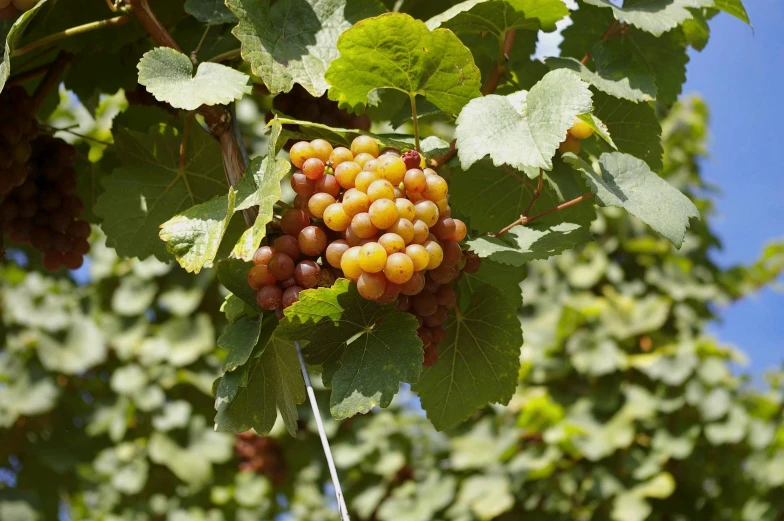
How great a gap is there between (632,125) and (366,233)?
0.39m

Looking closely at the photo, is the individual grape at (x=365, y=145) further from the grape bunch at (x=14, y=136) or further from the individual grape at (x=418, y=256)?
the grape bunch at (x=14, y=136)

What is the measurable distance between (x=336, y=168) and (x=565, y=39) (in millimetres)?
483

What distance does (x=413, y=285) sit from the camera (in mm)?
595

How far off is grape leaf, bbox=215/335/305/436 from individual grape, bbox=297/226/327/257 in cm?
9

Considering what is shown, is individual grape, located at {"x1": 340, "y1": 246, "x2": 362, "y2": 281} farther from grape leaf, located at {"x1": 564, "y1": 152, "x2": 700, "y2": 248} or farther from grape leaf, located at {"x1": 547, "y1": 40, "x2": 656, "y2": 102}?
grape leaf, located at {"x1": 547, "y1": 40, "x2": 656, "y2": 102}

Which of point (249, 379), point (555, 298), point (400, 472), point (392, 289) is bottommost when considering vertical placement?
point (400, 472)

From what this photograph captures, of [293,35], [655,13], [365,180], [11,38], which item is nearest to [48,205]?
[11,38]

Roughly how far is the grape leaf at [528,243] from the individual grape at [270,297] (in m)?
0.17

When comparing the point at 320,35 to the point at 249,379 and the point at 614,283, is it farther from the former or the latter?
the point at 614,283

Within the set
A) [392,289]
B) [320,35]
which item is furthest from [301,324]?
[320,35]

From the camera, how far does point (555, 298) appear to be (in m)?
3.32

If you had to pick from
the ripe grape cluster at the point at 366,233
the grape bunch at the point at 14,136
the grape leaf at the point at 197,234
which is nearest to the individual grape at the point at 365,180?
the ripe grape cluster at the point at 366,233

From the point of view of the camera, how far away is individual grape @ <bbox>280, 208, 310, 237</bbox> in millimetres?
638

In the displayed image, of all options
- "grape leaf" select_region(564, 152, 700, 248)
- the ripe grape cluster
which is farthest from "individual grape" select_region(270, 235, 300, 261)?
"grape leaf" select_region(564, 152, 700, 248)
